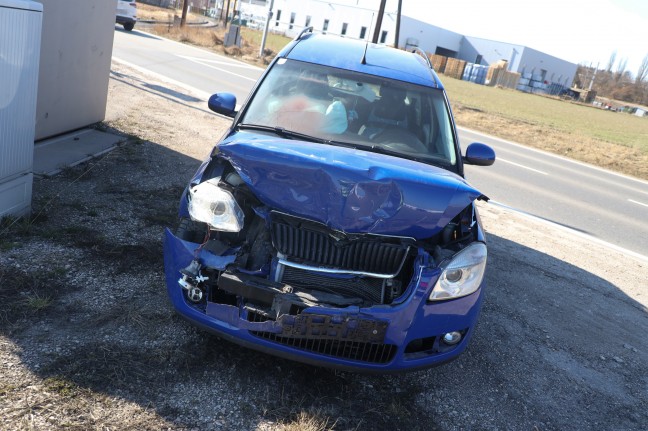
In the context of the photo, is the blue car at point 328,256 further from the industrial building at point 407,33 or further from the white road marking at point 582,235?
the industrial building at point 407,33

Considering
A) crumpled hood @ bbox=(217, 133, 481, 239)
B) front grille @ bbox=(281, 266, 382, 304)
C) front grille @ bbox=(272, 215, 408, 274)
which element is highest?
crumpled hood @ bbox=(217, 133, 481, 239)

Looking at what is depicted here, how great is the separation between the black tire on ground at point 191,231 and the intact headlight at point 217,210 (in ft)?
0.22

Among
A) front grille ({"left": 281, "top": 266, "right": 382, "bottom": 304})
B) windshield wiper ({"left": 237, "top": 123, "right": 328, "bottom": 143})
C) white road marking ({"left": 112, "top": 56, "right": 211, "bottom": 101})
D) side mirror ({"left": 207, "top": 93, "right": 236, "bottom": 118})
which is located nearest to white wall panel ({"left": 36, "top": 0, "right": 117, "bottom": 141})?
side mirror ({"left": 207, "top": 93, "right": 236, "bottom": 118})

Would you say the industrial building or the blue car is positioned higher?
the industrial building

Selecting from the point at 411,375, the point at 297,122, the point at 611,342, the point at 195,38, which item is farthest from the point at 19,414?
the point at 195,38

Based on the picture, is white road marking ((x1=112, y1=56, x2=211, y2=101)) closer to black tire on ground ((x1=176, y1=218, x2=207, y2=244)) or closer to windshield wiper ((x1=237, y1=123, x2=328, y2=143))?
windshield wiper ((x1=237, y1=123, x2=328, y2=143))

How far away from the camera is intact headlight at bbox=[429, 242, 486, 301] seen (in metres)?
3.08

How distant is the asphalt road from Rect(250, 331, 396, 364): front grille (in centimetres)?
614

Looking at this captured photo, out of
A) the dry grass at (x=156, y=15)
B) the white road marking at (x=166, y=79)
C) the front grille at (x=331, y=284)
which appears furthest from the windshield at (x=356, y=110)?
the dry grass at (x=156, y=15)

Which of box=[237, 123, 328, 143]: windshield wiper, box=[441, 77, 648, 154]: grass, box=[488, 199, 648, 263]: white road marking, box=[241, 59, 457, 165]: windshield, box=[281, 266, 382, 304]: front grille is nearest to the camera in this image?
box=[281, 266, 382, 304]: front grille

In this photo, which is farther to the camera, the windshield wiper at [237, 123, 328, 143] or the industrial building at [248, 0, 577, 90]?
the industrial building at [248, 0, 577, 90]

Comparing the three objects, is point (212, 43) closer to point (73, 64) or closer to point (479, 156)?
point (73, 64)

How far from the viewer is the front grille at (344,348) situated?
2.99 metres

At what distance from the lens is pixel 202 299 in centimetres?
309
